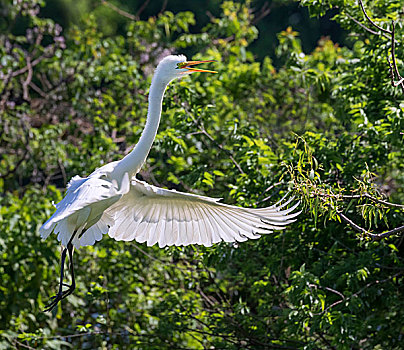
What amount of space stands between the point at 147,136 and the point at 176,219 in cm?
66

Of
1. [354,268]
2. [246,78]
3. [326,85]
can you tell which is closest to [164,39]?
[246,78]

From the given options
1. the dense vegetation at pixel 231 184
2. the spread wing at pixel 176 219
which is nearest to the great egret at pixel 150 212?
the spread wing at pixel 176 219

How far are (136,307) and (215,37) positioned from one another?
3.00 meters

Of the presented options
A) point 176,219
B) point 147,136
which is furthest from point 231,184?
point 147,136

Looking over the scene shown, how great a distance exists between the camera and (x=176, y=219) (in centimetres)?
370

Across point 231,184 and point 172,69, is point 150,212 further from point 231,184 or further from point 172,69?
point 172,69

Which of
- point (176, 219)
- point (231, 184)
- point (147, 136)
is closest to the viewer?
point (147, 136)

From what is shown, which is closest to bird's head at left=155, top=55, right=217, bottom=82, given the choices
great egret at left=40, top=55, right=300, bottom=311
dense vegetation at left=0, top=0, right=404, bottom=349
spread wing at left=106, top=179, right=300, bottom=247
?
great egret at left=40, top=55, right=300, bottom=311

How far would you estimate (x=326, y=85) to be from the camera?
4.54 meters

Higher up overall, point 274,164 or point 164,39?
point 164,39

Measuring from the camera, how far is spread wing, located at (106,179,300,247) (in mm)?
3381

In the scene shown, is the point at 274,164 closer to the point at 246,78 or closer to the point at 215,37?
the point at 246,78

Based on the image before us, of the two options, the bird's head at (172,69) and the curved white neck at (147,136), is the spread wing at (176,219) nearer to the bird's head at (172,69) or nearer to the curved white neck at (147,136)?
the curved white neck at (147,136)

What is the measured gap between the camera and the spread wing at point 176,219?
11.1ft
